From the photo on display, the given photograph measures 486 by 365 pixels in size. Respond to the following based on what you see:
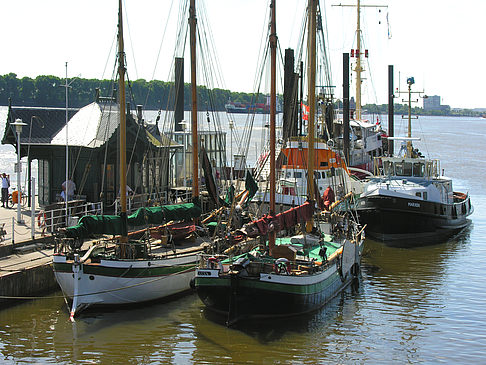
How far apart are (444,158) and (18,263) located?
76.7 metres

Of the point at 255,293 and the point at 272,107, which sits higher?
the point at 272,107

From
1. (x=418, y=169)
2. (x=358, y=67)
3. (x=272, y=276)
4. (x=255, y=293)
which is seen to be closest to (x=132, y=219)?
(x=255, y=293)

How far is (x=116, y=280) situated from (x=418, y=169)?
2316cm

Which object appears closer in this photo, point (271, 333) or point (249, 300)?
point (271, 333)

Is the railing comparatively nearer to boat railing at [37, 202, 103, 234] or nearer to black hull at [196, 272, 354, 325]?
boat railing at [37, 202, 103, 234]

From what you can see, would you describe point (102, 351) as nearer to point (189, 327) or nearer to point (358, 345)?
point (189, 327)

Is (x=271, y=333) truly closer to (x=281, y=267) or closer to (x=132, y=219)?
(x=281, y=267)

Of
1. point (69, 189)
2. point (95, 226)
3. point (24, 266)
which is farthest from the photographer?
point (69, 189)

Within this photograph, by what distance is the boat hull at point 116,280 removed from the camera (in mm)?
20425

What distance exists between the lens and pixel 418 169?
38.2 meters

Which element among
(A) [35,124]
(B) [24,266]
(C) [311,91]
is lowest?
(B) [24,266]

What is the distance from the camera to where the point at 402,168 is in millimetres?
38438

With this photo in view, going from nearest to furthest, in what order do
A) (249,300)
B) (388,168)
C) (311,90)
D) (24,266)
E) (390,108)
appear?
1. (249,300)
2. (24,266)
3. (311,90)
4. (388,168)
5. (390,108)

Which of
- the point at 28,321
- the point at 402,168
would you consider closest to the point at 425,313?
the point at 28,321
